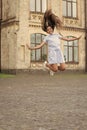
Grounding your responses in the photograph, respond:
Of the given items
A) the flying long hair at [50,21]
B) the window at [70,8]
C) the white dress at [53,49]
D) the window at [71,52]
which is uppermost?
the window at [70,8]

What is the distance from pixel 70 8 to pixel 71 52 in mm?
3858

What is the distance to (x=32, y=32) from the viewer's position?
1228 inches

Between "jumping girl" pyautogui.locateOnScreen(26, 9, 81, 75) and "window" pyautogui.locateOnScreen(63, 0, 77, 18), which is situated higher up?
"window" pyautogui.locateOnScreen(63, 0, 77, 18)

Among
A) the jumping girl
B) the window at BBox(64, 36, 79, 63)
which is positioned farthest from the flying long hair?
the window at BBox(64, 36, 79, 63)

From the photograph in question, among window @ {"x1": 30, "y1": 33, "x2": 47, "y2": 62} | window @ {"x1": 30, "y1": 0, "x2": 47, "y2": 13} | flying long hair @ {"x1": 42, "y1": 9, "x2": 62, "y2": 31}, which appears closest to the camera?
flying long hair @ {"x1": 42, "y1": 9, "x2": 62, "y2": 31}

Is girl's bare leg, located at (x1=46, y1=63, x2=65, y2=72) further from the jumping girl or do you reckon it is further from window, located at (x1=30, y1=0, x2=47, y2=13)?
window, located at (x1=30, y1=0, x2=47, y2=13)

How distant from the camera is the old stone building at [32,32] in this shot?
30672 mm

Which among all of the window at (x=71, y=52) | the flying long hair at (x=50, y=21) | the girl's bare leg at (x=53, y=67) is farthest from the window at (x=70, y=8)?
the flying long hair at (x=50, y=21)

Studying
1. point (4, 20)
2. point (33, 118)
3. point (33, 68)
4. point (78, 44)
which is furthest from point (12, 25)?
point (33, 118)

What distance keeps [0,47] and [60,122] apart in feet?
88.9

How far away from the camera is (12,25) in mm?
31172

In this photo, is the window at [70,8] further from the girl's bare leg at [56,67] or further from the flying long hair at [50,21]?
the flying long hair at [50,21]

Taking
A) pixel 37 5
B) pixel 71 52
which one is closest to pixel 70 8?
pixel 37 5

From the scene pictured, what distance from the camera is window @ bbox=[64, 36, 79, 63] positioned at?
33.2 m
